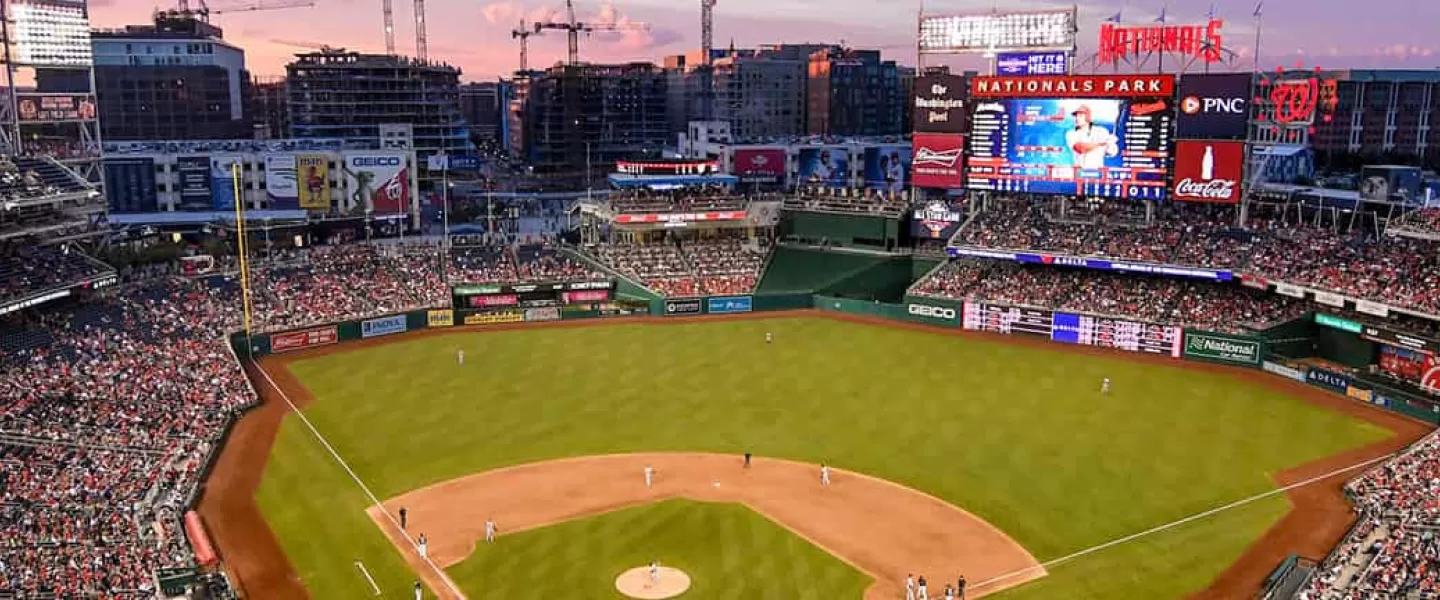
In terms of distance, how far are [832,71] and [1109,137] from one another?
9167 cm

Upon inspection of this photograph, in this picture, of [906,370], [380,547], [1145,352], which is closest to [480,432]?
[380,547]

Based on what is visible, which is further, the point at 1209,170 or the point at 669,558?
the point at 1209,170

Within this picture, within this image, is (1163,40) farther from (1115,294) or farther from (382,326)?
(382,326)

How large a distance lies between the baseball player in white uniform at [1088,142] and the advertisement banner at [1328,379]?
50.1 ft

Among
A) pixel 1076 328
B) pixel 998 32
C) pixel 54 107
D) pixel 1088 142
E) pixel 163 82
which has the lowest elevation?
pixel 1076 328

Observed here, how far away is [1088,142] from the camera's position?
5738 centimetres

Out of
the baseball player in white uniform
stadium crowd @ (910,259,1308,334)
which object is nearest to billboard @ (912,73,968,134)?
the baseball player in white uniform

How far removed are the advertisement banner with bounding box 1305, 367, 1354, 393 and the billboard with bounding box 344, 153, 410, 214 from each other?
5923 centimetres

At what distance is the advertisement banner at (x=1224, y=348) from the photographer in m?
49.6

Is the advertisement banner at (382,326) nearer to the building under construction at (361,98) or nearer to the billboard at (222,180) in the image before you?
the billboard at (222,180)

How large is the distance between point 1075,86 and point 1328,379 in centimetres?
1970

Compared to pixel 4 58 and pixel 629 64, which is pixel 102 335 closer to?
pixel 4 58

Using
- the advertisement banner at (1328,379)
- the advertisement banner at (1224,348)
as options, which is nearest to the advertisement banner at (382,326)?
the advertisement banner at (1224,348)

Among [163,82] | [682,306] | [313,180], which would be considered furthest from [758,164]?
[163,82]
